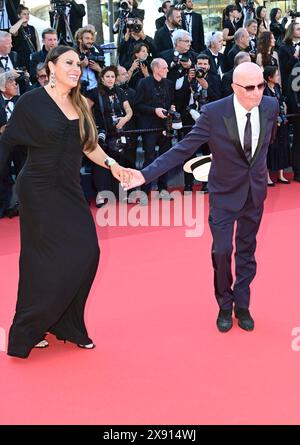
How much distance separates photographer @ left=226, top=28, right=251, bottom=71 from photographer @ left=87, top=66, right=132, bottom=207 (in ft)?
6.76

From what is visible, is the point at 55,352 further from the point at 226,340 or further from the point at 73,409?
the point at 226,340

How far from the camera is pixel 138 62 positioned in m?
8.70

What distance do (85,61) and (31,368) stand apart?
16.2 feet

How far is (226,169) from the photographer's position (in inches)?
161

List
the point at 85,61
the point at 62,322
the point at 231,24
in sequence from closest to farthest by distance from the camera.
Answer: the point at 62,322
the point at 85,61
the point at 231,24

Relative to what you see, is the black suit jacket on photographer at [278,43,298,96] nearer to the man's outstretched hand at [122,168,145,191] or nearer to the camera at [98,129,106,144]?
the camera at [98,129,106,144]

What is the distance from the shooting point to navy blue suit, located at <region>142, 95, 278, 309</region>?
405cm

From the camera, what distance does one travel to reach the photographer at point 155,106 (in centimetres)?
805

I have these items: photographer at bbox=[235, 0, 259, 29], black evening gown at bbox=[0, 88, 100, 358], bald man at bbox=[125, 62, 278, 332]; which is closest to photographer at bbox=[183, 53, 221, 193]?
photographer at bbox=[235, 0, 259, 29]

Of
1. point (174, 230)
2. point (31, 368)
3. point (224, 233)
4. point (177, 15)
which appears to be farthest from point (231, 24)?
point (31, 368)

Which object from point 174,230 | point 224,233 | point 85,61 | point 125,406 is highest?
point 85,61

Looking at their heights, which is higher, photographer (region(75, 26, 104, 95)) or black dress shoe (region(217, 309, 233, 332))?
photographer (region(75, 26, 104, 95))

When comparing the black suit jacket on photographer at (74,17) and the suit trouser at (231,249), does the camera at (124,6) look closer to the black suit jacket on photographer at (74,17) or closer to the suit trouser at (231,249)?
the black suit jacket on photographer at (74,17)

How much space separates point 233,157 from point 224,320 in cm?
101
